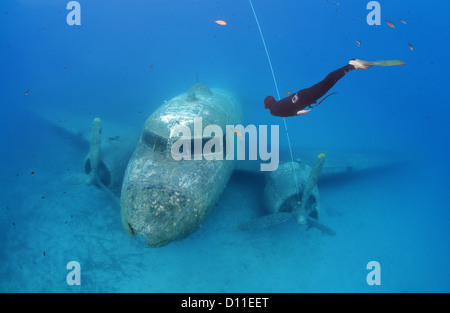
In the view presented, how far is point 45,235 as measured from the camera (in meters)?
6.84

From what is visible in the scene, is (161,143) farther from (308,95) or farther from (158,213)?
(308,95)

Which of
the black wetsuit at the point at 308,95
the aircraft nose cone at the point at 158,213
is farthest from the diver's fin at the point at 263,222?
the black wetsuit at the point at 308,95

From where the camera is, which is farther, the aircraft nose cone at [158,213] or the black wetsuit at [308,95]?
the black wetsuit at [308,95]

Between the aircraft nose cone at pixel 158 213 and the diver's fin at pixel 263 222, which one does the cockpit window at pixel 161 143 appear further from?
the diver's fin at pixel 263 222

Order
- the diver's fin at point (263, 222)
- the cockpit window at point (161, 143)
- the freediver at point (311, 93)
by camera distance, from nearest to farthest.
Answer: the freediver at point (311, 93), the cockpit window at point (161, 143), the diver's fin at point (263, 222)

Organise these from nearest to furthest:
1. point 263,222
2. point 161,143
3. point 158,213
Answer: point 158,213 → point 161,143 → point 263,222

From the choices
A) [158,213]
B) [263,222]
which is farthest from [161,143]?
[263,222]

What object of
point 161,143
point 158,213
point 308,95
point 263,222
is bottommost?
point 158,213

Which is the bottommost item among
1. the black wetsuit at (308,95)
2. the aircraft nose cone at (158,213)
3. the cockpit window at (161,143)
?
the aircraft nose cone at (158,213)

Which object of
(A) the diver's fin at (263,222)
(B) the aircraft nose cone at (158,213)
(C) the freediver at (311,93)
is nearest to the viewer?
(B) the aircraft nose cone at (158,213)

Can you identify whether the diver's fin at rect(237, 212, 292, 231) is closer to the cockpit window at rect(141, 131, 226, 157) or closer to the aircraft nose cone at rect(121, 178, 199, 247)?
the aircraft nose cone at rect(121, 178, 199, 247)

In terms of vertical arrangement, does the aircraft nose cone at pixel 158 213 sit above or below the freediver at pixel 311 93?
below

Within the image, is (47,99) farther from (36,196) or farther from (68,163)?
(36,196)

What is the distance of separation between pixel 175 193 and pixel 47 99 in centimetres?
1737
